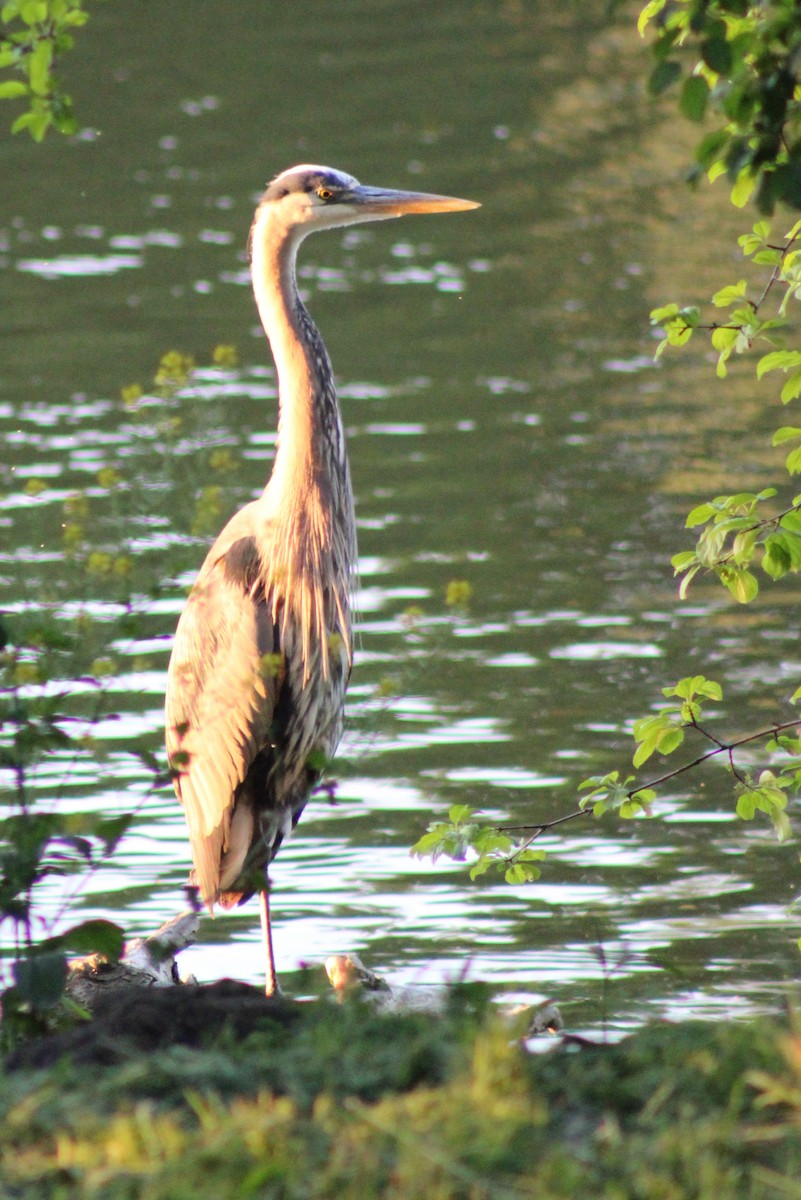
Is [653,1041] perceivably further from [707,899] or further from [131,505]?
[707,899]

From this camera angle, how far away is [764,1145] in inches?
124

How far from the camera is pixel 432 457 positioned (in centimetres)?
1359

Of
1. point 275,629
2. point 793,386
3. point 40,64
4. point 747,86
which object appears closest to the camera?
point 747,86

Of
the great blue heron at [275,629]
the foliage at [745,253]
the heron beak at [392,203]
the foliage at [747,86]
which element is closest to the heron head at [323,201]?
the heron beak at [392,203]

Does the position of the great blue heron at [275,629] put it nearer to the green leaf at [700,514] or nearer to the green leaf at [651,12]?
the green leaf at [700,514]

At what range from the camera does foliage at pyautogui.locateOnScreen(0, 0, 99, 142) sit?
4773mm

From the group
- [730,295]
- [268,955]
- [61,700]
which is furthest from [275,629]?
[61,700]

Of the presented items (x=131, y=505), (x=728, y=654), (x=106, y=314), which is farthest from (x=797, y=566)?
(x=106, y=314)

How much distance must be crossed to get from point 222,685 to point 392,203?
79.7 inches

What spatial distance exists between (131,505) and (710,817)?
4.92 metres

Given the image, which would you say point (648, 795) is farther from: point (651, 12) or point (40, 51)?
point (40, 51)

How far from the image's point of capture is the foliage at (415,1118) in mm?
2961

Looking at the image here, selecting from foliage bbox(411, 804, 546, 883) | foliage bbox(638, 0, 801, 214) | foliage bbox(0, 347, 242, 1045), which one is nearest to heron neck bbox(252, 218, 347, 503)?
foliage bbox(411, 804, 546, 883)

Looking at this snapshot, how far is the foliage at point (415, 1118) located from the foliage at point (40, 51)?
2453mm
